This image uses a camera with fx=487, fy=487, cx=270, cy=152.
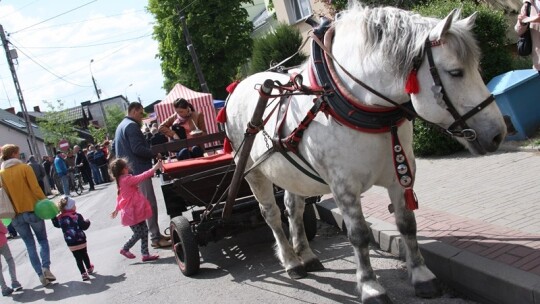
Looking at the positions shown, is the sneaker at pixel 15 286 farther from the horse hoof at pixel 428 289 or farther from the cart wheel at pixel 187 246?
the horse hoof at pixel 428 289

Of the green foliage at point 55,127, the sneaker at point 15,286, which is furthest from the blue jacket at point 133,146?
the green foliage at point 55,127

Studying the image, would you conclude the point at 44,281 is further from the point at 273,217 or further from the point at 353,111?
the point at 353,111

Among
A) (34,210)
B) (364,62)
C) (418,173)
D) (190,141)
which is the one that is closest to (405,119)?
(364,62)

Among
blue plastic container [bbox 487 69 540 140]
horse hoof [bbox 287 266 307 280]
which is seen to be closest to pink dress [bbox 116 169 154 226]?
horse hoof [bbox 287 266 307 280]

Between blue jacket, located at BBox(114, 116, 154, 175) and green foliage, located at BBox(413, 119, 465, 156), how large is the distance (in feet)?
A: 14.4

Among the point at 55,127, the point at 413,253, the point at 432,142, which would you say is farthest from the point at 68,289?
the point at 55,127

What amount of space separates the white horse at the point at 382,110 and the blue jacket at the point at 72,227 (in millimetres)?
3297

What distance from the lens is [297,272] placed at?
4.62 m

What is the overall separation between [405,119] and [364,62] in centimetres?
48

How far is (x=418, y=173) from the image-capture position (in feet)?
23.7

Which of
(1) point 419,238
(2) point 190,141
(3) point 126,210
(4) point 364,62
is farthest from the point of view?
(3) point 126,210

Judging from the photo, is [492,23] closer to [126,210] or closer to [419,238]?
[419,238]

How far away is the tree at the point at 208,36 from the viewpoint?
26.2 meters

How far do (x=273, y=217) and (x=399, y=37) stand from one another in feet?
8.35
